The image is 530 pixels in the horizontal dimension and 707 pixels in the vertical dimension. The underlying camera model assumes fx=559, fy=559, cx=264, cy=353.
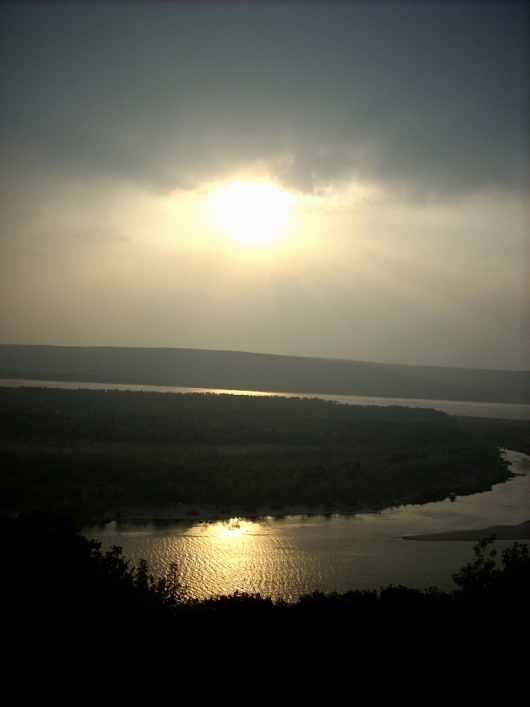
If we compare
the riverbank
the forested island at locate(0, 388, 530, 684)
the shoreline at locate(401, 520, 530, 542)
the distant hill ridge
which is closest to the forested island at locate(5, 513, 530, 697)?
the forested island at locate(0, 388, 530, 684)

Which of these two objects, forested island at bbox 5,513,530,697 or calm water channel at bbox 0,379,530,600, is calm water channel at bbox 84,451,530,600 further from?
forested island at bbox 5,513,530,697

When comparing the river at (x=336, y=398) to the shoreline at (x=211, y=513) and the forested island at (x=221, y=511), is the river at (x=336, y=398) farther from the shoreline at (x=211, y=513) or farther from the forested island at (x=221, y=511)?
the shoreline at (x=211, y=513)


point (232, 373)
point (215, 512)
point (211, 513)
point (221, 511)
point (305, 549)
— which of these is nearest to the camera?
point (305, 549)

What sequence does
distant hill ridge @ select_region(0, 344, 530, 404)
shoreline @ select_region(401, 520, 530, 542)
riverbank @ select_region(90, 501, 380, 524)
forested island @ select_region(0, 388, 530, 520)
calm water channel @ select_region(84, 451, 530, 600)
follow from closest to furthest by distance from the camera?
calm water channel @ select_region(84, 451, 530, 600) < shoreline @ select_region(401, 520, 530, 542) < riverbank @ select_region(90, 501, 380, 524) < forested island @ select_region(0, 388, 530, 520) < distant hill ridge @ select_region(0, 344, 530, 404)

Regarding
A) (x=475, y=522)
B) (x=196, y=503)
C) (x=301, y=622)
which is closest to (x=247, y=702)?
(x=301, y=622)

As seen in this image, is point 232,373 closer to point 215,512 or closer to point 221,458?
point 221,458

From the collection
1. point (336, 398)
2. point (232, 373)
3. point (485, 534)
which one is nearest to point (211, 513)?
point (485, 534)

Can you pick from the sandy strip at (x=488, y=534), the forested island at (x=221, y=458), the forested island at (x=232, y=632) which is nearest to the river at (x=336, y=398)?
the forested island at (x=221, y=458)
